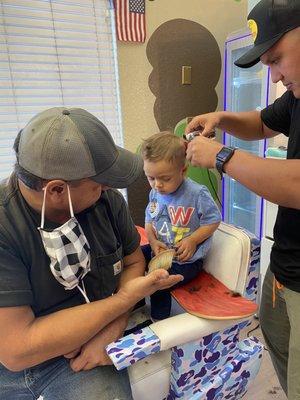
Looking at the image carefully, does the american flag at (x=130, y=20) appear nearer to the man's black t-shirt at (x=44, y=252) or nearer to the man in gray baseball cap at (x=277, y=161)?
the man in gray baseball cap at (x=277, y=161)

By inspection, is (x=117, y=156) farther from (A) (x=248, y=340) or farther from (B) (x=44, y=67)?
(B) (x=44, y=67)

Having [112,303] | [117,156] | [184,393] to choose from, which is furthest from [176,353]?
[117,156]

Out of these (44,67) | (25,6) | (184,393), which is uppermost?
(25,6)

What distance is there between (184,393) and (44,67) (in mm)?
1787

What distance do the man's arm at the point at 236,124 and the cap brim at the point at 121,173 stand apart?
1.42 ft

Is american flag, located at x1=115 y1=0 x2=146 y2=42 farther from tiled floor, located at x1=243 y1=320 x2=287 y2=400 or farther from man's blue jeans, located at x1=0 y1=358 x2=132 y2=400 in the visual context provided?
tiled floor, located at x1=243 y1=320 x2=287 y2=400

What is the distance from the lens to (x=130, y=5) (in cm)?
205

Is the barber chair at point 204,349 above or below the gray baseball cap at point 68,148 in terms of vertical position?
below

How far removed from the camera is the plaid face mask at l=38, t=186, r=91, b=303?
88 centimetres

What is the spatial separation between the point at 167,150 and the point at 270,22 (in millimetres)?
589

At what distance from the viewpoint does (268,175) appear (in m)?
0.88

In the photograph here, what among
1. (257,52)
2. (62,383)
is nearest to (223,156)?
(257,52)

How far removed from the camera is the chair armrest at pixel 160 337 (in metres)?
0.93

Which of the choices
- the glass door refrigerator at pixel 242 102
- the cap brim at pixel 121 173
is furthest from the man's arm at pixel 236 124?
the glass door refrigerator at pixel 242 102
